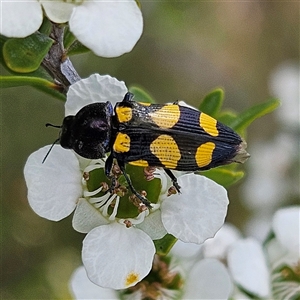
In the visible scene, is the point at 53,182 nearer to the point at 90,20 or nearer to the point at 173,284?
the point at 90,20

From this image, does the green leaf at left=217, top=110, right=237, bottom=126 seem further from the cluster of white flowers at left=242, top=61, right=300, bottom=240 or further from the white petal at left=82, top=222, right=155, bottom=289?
the cluster of white flowers at left=242, top=61, right=300, bottom=240

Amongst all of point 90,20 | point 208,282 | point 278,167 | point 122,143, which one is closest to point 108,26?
point 90,20

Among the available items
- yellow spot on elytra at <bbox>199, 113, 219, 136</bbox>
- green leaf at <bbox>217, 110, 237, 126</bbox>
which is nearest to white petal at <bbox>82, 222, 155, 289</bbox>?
yellow spot on elytra at <bbox>199, 113, 219, 136</bbox>

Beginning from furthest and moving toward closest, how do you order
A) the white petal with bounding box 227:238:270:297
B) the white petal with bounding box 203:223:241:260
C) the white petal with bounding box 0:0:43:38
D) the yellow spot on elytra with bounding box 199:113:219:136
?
1. the white petal with bounding box 203:223:241:260
2. the white petal with bounding box 227:238:270:297
3. the yellow spot on elytra with bounding box 199:113:219:136
4. the white petal with bounding box 0:0:43:38

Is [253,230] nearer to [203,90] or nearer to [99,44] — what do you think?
[203,90]

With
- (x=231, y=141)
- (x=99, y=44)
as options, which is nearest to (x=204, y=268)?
(x=231, y=141)

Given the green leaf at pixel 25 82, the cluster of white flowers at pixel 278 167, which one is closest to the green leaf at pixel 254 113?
the green leaf at pixel 25 82
